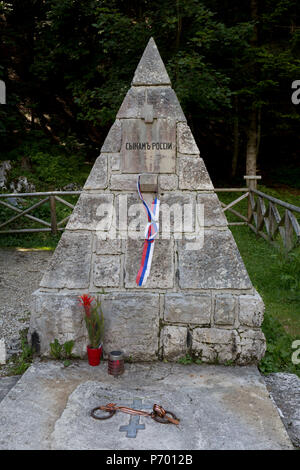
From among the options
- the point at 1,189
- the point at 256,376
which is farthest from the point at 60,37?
the point at 256,376

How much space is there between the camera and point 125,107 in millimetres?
3059

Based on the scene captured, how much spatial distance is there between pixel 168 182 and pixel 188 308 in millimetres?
1002

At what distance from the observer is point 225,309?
2.95 metres

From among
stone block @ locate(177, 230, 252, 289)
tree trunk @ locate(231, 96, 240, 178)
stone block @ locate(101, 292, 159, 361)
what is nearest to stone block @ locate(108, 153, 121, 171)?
stone block @ locate(177, 230, 252, 289)

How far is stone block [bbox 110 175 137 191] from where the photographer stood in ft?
10.0

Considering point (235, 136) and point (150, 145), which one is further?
point (235, 136)

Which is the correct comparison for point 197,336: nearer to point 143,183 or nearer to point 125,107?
point 143,183

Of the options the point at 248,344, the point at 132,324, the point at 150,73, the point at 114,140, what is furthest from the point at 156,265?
the point at 150,73

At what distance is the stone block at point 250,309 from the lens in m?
2.95

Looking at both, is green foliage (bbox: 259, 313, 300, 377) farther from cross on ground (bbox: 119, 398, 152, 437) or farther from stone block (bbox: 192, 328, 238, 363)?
cross on ground (bbox: 119, 398, 152, 437)

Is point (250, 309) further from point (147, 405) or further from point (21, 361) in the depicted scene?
point (21, 361)

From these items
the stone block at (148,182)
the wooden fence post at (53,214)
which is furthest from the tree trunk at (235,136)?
the stone block at (148,182)

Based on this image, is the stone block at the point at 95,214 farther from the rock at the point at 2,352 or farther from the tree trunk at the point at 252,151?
the tree trunk at the point at 252,151
